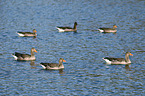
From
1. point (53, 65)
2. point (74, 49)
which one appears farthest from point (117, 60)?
point (74, 49)

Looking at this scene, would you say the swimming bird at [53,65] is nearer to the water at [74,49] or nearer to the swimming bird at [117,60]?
the water at [74,49]

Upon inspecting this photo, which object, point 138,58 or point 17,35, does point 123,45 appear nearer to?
point 138,58

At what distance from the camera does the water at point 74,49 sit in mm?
28484

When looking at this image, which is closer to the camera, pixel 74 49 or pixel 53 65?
pixel 53 65

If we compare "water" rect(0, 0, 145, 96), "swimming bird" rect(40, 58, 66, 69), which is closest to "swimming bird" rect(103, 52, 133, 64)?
"water" rect(0, 0, 145, 96)

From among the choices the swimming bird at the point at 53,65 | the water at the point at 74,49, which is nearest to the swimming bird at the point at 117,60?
the water at the point at 74,49

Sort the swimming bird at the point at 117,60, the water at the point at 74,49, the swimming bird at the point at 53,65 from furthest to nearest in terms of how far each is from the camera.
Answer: the swimming bird at the point at 117,60 < the swimming bird at the point at 53,65 < the water at the point at 74,49

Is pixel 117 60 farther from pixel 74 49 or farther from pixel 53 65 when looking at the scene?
pixel 74 49

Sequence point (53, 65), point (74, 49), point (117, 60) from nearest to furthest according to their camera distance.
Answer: point (53, 65) < point (117, 60) < point (74, 49)

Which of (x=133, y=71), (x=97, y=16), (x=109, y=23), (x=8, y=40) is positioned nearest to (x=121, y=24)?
(x=109, y=23)

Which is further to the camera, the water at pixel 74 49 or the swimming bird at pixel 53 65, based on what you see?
the swimming bird at pixel 53 65

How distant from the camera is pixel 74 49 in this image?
1656 inches

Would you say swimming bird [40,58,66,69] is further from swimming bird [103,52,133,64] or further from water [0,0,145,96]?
swimming bird [103,52,133,64]

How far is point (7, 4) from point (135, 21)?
36.9 metres
